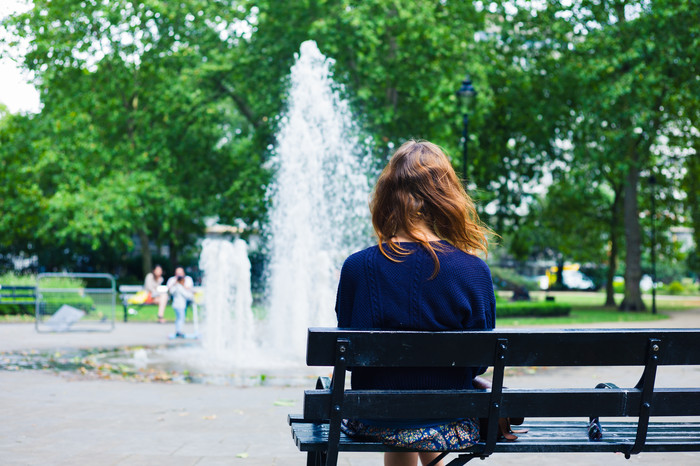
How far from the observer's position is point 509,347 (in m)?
3.07

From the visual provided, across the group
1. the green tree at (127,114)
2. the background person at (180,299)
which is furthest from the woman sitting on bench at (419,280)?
the green tree at (127,114)

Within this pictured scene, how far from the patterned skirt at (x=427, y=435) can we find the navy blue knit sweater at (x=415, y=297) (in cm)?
16

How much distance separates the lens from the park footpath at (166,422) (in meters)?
5.38

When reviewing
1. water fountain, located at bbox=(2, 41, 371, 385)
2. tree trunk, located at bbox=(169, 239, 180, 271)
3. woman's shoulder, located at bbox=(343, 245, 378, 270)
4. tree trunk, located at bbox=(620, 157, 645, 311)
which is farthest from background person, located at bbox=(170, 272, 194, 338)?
tree trunk, located at bbox=(169, 239, 180, 271)

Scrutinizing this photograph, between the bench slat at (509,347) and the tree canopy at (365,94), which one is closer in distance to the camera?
the bench slat at (509,347)

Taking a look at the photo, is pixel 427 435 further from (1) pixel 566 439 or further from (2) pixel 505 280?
(2) pixel 505 280

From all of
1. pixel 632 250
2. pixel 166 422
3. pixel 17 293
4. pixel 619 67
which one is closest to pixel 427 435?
pixel 166 422

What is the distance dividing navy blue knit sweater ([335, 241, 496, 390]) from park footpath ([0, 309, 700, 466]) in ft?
7.73

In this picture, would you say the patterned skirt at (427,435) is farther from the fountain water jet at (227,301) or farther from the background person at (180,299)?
the background person at (180,299)

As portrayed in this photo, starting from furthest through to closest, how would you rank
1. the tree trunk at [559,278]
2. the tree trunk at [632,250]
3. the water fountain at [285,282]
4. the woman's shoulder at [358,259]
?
the tree trunk at [559,278] → the tree trunk at [632,250] → the water fountain at [285,282] → the woman's shoulder at [358,259]

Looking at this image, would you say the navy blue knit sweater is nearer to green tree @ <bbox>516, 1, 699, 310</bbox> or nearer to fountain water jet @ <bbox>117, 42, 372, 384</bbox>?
fountain water jet @ <bbox>117, 42, 372, 384</bbox>

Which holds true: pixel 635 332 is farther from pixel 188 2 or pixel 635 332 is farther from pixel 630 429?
pixel 188 2

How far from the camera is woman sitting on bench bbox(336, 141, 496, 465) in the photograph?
9.87 feet

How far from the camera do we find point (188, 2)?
25.6 metres
